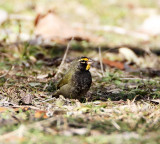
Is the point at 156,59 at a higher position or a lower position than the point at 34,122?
higher

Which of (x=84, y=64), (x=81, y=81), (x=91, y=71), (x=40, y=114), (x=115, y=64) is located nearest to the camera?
(x=40, y=114)

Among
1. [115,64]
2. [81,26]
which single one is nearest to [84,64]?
[115,64]

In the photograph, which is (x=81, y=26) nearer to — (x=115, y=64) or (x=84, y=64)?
(x=115, y=64)

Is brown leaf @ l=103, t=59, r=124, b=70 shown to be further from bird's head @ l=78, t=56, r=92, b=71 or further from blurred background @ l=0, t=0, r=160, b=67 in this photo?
bird's head @ l=78, t=56, r=92, b=71

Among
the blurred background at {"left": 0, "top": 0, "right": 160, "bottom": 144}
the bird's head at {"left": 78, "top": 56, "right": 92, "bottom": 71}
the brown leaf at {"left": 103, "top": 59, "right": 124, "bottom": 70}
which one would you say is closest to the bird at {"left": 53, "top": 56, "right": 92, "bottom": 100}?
the bird's head at {"left": 78, "top": 56, "right": 92, "bottom": 71}

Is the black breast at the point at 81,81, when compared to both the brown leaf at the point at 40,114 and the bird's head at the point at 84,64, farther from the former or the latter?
the brown leaf at the point at 40,114

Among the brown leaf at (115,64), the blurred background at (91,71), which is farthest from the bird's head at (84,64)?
the brown leaf at (115,64)

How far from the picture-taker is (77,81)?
16.4 feet

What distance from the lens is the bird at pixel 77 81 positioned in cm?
494

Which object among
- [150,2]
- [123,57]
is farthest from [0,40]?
[150,2]

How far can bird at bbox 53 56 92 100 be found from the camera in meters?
4.94

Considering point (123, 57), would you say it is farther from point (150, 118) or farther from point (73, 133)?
point (73, 133)

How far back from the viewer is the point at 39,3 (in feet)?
38.6

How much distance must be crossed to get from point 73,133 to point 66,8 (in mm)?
9337
